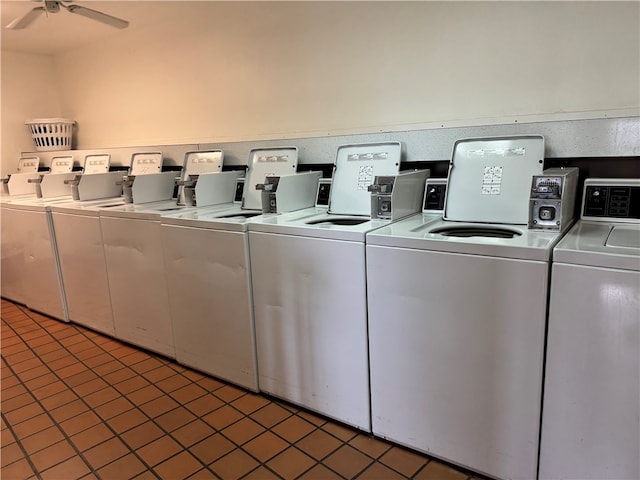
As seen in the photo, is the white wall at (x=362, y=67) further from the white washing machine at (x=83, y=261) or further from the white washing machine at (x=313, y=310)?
the white washing machine at (x=83, y=261)

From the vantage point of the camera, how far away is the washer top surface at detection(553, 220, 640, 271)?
1.35 m

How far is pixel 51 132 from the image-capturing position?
16.2 ft

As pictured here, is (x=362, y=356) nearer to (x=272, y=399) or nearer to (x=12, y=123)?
(x=272, y=399)

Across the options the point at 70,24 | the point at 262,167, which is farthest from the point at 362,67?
the point at 70,24

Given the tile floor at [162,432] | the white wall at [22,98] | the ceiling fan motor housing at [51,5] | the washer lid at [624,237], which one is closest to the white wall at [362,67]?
the washer lid at [624,237]

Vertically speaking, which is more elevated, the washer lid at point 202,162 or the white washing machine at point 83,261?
the washer lid at point 202,162

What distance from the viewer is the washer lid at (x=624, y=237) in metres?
1.48

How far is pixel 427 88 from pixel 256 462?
81.8 inches

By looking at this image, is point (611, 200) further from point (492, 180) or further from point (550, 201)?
point (492, 180)

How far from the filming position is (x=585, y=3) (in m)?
1.98

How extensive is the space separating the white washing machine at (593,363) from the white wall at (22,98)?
5572 millimetres

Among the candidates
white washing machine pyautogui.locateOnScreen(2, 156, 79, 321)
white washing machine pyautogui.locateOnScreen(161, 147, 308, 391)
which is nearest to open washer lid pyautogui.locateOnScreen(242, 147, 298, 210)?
white washing machine pyautogui.locateOnScreen(161, 147, 308, 391)

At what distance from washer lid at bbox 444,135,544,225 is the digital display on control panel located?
0.24 metres

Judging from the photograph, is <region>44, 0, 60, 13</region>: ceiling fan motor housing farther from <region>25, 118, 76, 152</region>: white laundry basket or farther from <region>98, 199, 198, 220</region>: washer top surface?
<region>25, 118, 76, 152</region>: white laundry basket
